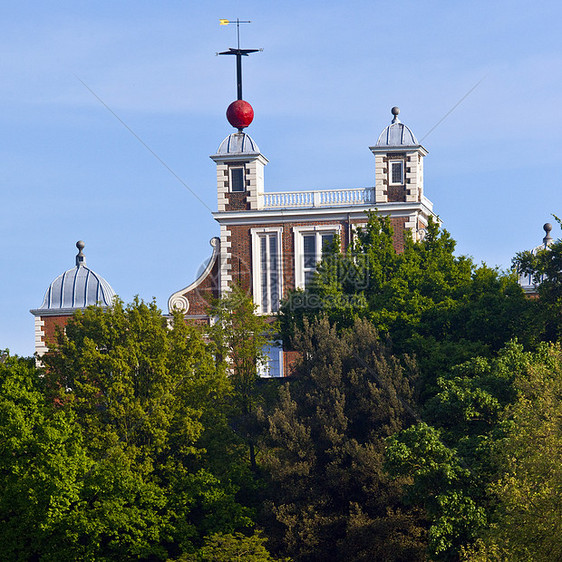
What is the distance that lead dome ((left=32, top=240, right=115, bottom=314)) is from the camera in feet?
234

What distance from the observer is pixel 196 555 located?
47375 millimetres

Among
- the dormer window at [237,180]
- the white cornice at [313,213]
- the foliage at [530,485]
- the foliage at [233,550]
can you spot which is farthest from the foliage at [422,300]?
the foliage at [530,485]

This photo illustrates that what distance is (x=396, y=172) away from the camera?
225 feet

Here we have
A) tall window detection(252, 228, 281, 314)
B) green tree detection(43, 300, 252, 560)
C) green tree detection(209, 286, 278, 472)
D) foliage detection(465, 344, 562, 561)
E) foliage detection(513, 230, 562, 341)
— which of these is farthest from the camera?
tall window detection(252, 228, 281, 314)

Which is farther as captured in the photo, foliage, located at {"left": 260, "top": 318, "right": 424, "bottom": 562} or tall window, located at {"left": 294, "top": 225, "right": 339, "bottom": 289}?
tall window, located at {"left": 294, "top": 225, "right": 339, "bottom": 289}

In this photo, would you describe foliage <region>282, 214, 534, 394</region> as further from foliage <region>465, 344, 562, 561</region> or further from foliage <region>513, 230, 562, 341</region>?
foliage <region>465, 344, 562, 561</region>

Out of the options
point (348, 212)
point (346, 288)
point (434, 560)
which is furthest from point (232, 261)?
point (434, 560)

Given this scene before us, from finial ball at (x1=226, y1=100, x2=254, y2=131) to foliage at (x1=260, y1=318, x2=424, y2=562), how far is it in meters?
20.8

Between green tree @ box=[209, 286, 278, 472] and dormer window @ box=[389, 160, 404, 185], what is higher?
dormer window @ box=[389, 160, 404, 185]

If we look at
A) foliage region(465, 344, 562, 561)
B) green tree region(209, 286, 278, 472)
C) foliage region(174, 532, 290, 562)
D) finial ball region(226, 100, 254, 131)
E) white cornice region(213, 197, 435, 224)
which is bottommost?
foliage region(174, 532, 290, 562)

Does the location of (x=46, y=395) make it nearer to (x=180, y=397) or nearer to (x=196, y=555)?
(x=180, y=397)

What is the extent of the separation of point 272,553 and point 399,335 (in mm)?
12727

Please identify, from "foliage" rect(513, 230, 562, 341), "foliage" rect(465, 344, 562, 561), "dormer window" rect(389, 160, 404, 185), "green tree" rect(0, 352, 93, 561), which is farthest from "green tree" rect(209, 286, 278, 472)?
"foliage" rect(465, 344, 562, 561)

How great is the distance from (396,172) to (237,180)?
340 inches
